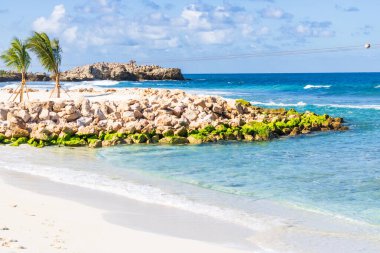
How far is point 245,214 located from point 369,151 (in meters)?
10.8

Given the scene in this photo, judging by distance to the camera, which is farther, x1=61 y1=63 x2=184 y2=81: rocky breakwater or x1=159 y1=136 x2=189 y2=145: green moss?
x1=61 y1=63 x2=184 y2=81: rocky breakwater

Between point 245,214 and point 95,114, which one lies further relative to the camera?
point 95,114

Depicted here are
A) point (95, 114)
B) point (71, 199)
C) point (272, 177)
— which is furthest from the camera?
point (95, 114)

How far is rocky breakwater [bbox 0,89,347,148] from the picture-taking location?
2238 cm

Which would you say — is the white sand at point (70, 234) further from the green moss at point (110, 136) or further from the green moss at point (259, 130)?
the green moss at point (259, 130)

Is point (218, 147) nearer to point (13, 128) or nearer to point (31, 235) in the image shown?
point (13, 128)

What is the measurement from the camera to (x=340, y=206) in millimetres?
11891

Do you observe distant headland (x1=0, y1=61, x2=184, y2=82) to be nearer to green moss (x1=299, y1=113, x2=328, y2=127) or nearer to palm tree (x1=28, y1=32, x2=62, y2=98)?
palm tree (x1=28, y1=32, x2=62, y2=98)

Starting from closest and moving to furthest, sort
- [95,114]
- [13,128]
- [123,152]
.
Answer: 1. [123,152]
2. [13,128]
3. [95,114]

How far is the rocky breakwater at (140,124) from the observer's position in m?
22.4

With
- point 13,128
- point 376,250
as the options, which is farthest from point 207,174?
point 13,128

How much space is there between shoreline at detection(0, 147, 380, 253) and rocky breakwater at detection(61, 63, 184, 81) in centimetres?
10672

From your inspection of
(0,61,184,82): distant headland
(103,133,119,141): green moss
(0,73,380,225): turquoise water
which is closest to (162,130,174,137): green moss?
(0,73,380,225): turquoise water

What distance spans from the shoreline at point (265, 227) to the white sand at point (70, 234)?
0.42 meters
